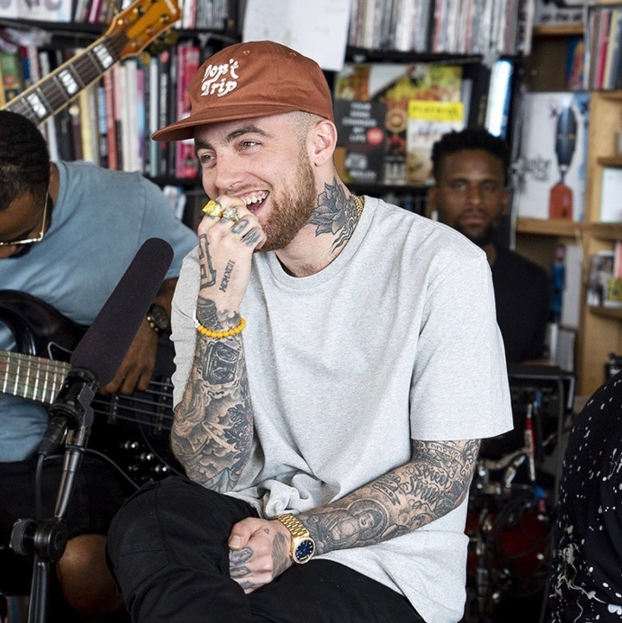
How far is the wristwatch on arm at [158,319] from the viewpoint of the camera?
2154mm

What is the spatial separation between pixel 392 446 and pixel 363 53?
1973 mm

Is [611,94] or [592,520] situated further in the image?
[611,94]

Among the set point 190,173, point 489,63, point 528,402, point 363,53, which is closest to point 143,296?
point 528,402

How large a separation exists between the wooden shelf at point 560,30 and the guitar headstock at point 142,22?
4.77 feet

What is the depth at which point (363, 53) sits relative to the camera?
316 centimetres

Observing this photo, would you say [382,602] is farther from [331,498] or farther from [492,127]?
[492,127]

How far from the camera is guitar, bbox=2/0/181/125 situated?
251 centimetres

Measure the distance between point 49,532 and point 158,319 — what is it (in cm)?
99

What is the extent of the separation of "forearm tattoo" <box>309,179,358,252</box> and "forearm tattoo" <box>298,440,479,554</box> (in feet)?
1.15

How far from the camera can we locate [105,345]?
129 centimetres

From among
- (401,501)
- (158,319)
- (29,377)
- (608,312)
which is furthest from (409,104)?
(401,501)

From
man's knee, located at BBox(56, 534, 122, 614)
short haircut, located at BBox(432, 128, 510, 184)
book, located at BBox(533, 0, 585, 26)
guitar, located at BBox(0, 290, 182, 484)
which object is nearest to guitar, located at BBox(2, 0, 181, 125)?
guitar, located at BBox(0, 290, 182, 484)

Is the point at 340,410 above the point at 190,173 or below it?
below

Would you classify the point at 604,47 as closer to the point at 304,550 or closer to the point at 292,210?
the point at 292,210
